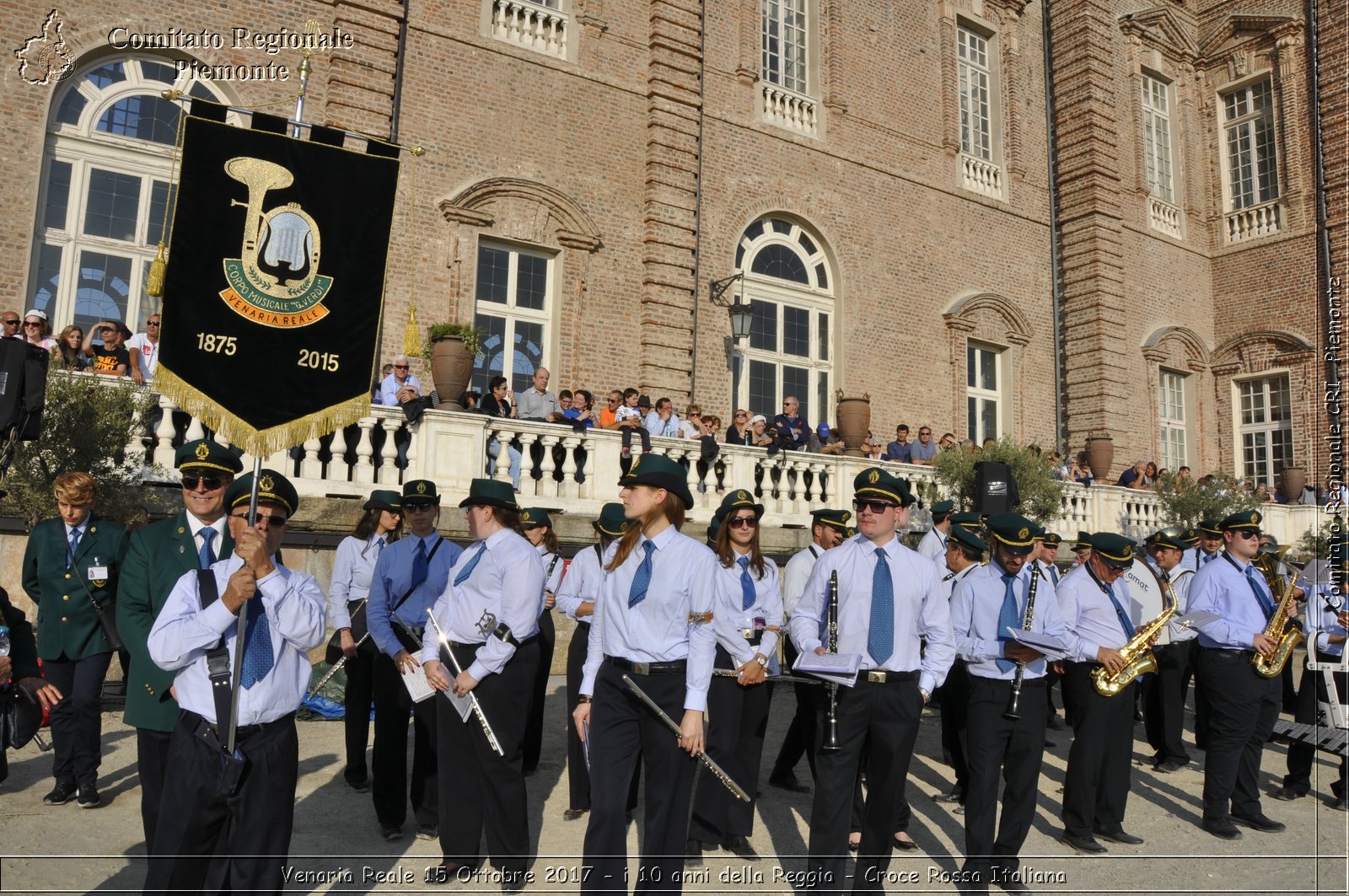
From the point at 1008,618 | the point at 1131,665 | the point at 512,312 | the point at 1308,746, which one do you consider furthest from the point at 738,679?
the point at 512,312

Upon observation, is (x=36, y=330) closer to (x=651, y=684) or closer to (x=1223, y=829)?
(x=651, y=684)

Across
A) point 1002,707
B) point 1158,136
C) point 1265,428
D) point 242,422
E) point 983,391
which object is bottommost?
point 1002,707

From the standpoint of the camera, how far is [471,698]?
16.9 ft

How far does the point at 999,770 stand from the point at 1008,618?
2.87ft

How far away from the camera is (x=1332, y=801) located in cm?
798

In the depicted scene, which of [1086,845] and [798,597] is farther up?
[798,597]

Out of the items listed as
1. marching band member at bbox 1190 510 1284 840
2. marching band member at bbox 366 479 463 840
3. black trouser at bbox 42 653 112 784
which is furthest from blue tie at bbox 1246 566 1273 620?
black trouser at bbox 42 653 112 784

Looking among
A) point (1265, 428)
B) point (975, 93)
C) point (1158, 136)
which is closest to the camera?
point (975, 93)

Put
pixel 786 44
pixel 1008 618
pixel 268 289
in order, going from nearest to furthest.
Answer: pixel 268 289 → pixel 1008 618 → pixel 786 44

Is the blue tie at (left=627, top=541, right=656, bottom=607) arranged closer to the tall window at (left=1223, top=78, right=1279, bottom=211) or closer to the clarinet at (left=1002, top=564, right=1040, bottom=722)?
the clarinet at (left=1002, top=564, right=1040, bottom=722)

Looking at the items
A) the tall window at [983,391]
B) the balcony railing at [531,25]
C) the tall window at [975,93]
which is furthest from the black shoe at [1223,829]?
the tall window at [975,93]

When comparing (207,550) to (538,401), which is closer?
(207,550)

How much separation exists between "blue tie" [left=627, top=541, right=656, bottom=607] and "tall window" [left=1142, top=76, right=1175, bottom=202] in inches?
922

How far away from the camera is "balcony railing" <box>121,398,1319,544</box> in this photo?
34.8 ft
